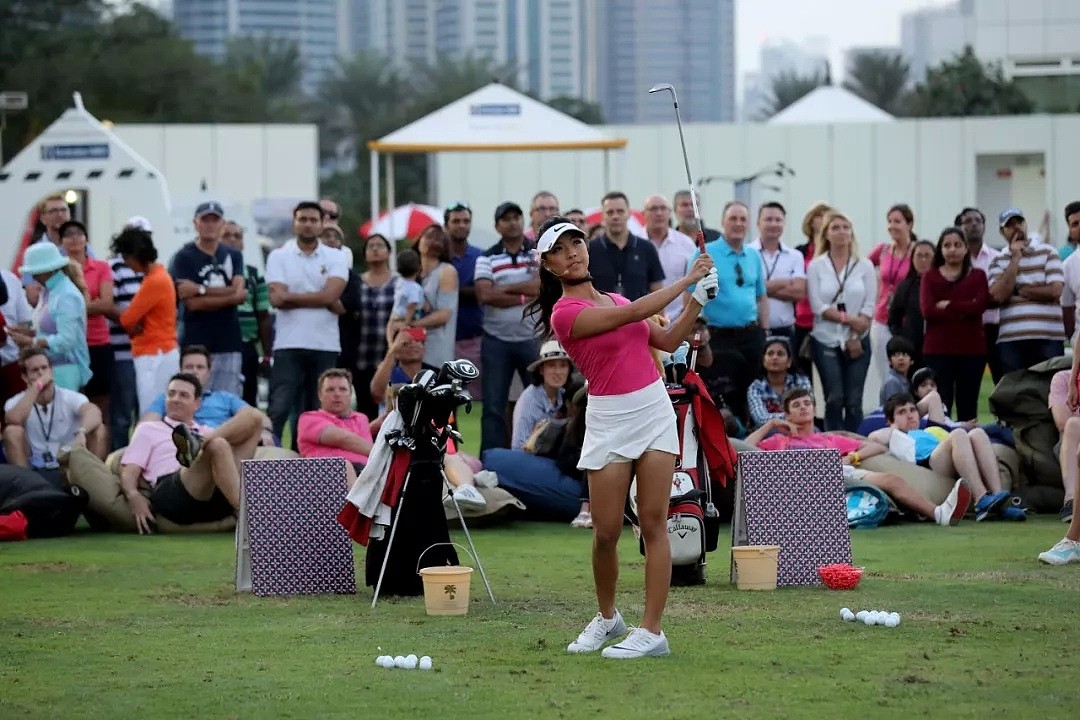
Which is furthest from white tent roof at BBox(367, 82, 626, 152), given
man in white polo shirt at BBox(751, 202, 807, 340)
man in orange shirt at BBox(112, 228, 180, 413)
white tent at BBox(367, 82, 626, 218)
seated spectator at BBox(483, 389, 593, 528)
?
seated spectator at BBox(483, 389, 593, 528)

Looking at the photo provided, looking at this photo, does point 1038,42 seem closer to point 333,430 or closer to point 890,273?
point 890,273

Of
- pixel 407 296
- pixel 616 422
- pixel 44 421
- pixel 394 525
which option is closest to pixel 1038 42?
pixel 407 296

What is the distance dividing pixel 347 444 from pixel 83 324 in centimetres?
272

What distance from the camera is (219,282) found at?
48.0 ft

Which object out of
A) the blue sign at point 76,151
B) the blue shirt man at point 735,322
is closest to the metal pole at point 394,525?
the blue shirt man at point 735,322

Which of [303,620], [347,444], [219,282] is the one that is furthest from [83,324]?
[303,620]

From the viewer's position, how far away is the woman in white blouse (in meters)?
15.0

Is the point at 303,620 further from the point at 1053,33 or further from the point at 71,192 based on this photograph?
the point at 1053,33

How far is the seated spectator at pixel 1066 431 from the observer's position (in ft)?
37.3

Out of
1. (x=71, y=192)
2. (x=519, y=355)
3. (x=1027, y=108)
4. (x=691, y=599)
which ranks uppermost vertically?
(x=1027, y=108)

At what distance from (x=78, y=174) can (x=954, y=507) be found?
47.1 feet

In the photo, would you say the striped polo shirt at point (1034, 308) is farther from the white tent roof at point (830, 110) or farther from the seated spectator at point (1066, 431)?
the white tent roof at point (830, 110)

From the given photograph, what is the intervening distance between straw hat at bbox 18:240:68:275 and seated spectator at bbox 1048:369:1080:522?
7441 millimetres

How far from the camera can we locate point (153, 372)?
1401 cm
